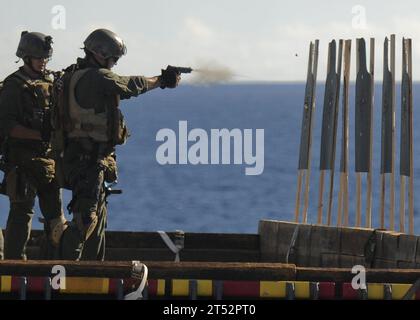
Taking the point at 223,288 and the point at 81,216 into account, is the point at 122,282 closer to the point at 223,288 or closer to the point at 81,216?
the point at 223,288

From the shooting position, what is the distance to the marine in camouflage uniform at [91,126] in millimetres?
13594

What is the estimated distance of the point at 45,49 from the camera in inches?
561

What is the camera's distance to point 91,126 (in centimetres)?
1367

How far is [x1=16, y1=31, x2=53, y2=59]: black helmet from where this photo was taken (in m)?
14.2

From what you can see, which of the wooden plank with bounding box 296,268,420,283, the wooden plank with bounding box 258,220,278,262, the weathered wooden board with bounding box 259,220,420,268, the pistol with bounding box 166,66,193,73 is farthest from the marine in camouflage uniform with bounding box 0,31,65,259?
the wooden plank with bounding box 296,268,420,283

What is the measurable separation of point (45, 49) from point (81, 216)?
5.82ft

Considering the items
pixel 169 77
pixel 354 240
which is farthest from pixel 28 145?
pixel 354 240

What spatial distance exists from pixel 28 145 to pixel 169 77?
5.03 feet

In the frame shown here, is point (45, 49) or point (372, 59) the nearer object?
point (45, 49)

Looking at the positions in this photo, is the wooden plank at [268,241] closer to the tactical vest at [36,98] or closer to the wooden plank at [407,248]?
the wooden plank at [407,248]

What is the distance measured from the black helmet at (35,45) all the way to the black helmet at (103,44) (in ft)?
2.05

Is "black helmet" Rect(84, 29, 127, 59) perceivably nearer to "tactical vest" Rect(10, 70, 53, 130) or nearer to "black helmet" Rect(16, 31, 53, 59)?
"black helmet" Rect(16, 31, 53, 59)

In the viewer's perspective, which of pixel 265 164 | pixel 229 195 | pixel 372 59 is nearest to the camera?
pixel 372 59
